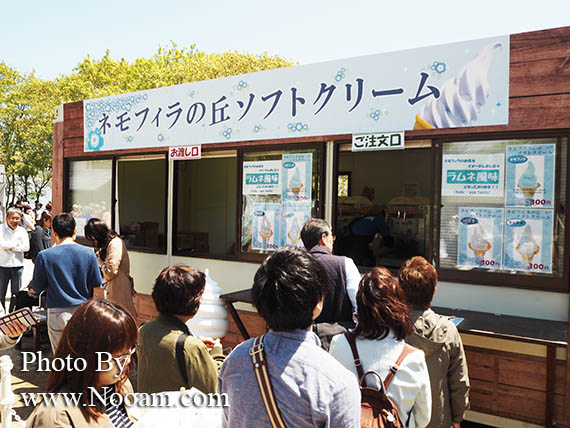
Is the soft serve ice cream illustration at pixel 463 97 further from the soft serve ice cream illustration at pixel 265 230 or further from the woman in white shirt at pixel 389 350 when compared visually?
the woman in white shirt at pixel 389 350

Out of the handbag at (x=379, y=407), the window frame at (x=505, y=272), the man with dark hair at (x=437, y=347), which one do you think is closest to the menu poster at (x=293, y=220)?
the window frame at (x=505, y=272)

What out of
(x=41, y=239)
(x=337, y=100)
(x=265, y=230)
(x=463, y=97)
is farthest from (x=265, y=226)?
(x=41, y=239)

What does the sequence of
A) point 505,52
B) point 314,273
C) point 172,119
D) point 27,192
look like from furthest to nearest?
1. point 27,192
2. point 172,119
3. point 505,52
4. point 314,273

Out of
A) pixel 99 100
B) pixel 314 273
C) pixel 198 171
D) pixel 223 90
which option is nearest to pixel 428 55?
pixel 223 90

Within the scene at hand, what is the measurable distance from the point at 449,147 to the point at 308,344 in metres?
2.92

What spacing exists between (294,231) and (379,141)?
1.22 meters

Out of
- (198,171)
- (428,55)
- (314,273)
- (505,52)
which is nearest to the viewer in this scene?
(314,273)

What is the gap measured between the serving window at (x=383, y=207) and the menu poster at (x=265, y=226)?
1016mm

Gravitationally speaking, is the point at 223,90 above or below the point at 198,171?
above

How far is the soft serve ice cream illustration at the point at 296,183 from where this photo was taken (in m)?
4.68

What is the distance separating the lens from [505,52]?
3561 millimetres

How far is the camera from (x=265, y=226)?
491cm

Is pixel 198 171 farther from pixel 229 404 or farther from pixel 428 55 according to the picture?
pixel 229 404

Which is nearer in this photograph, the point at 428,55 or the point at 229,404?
the point at 229,404
